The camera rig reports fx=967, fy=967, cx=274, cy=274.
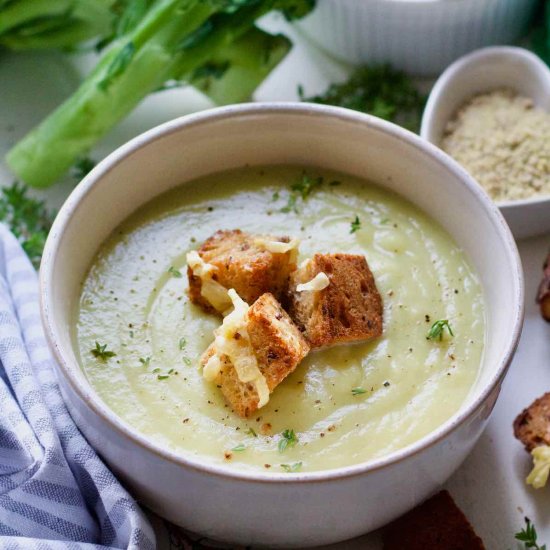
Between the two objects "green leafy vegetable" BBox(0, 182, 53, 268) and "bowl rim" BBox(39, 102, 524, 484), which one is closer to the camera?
"bowl rim" BBox(39, 102, 524, 484)

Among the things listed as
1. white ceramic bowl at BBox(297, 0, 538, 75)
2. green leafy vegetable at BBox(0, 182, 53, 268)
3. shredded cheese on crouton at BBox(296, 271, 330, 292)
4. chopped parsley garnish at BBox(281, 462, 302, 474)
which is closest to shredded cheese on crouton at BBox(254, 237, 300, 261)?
shredded cheese on crouton at BBox(296, 271, 330, 292)

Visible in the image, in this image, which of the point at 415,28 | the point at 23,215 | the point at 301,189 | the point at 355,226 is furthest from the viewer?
the point at 415,28

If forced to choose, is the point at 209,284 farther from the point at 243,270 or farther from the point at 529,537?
the point at 529,537

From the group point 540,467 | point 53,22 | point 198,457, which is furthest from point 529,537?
point 53,22

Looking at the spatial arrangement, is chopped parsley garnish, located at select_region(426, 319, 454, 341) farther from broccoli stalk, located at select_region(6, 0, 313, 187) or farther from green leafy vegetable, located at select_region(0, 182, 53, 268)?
broccoli stalk, located at select_region(6, 0, 313, 187)

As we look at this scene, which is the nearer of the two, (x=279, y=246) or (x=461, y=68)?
(x=279, y=246)

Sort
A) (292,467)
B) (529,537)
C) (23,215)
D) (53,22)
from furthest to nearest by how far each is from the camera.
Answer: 1. (53,22)
2. (23,215)
3. (529,537)
4. (292,467)

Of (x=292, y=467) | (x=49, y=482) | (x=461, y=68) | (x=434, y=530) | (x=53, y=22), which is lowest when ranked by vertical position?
(x=434, y=530)
